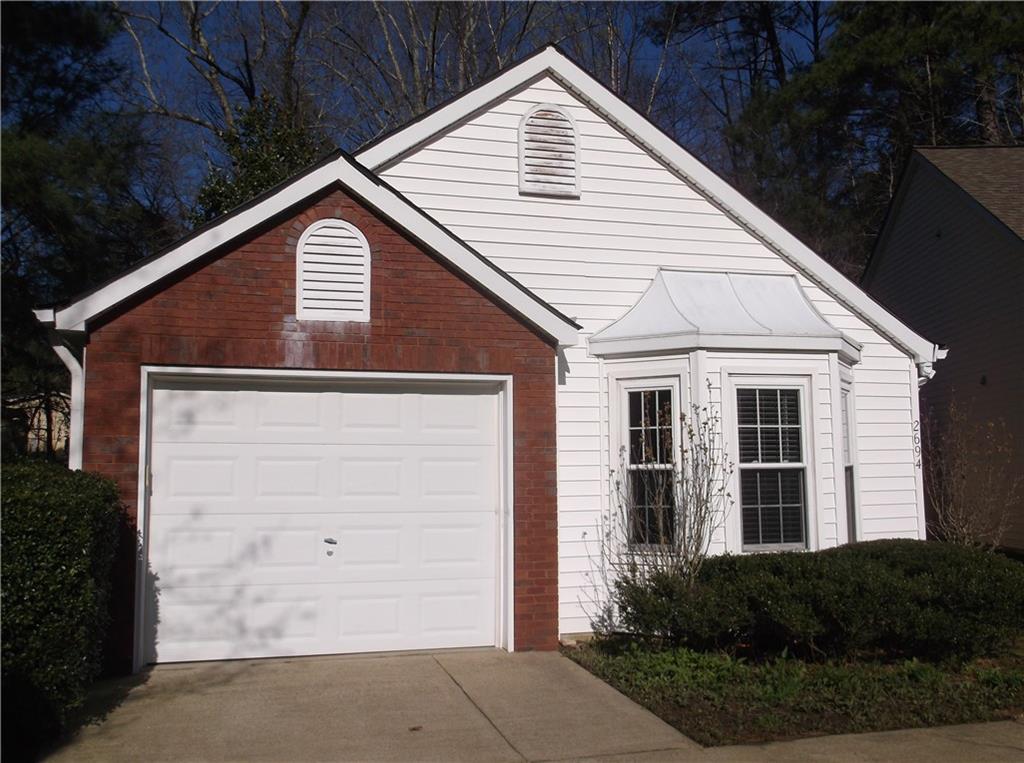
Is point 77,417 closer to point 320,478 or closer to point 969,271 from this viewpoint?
point 320,478

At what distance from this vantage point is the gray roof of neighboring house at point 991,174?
51.2 ft

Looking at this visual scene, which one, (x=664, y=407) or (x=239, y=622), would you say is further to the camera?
(x=664, y=407)

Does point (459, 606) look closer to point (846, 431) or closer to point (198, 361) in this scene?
point (198, 361)

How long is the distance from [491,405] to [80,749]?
15.0 ft

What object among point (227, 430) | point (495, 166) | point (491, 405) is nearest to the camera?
point (227, 430)

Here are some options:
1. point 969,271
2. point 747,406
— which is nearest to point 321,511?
point 747,406

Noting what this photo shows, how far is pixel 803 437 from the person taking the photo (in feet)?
31.4

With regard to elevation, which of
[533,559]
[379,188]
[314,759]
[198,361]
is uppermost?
[379,188]

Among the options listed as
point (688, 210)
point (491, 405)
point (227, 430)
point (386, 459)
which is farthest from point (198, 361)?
point (688, 210)

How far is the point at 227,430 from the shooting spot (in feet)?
26.9

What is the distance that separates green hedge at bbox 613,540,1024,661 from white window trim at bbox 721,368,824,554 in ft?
3.96

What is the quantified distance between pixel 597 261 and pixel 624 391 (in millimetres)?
1572

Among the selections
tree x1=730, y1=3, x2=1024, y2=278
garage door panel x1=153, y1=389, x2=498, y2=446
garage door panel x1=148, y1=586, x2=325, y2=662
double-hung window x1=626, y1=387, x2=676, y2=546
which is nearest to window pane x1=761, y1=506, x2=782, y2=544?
double-hung window x1=626, y1=387, x2=676, y2=546

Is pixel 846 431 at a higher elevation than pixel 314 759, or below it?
higher
